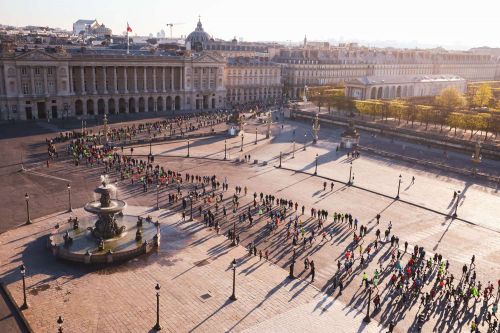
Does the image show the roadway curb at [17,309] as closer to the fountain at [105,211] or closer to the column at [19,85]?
the fountain at [105,211]

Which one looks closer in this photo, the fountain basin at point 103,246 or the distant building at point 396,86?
the fountain basin at point 103,246

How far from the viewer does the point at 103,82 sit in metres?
119

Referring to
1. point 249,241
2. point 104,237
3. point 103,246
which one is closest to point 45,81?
point 104,237

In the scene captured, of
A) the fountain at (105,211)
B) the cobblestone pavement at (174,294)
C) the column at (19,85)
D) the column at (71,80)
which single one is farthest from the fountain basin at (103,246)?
the column at (71,80)

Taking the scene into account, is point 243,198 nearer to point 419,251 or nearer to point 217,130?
point 419,251

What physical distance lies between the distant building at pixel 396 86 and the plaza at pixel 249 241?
58260mm

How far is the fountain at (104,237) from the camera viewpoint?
1597 inches

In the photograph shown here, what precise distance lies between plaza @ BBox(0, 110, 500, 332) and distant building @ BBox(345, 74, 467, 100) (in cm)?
5826

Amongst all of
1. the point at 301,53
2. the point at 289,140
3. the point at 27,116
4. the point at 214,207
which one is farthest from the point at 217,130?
the point at 301,53

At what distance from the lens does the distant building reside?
462ft

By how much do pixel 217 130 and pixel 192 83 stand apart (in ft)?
112

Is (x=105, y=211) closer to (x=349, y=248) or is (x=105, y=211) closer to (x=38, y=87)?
(x=349, y=248)

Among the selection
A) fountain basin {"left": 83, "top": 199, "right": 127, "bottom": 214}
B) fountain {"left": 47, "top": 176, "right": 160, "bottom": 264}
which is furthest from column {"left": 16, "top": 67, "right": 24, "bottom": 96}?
fountain basin {"left": 83, "top": 199, "right": 127, "bottom": 214}

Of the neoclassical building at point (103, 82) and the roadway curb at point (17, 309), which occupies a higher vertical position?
the neoclassical building at point (103, 82)
